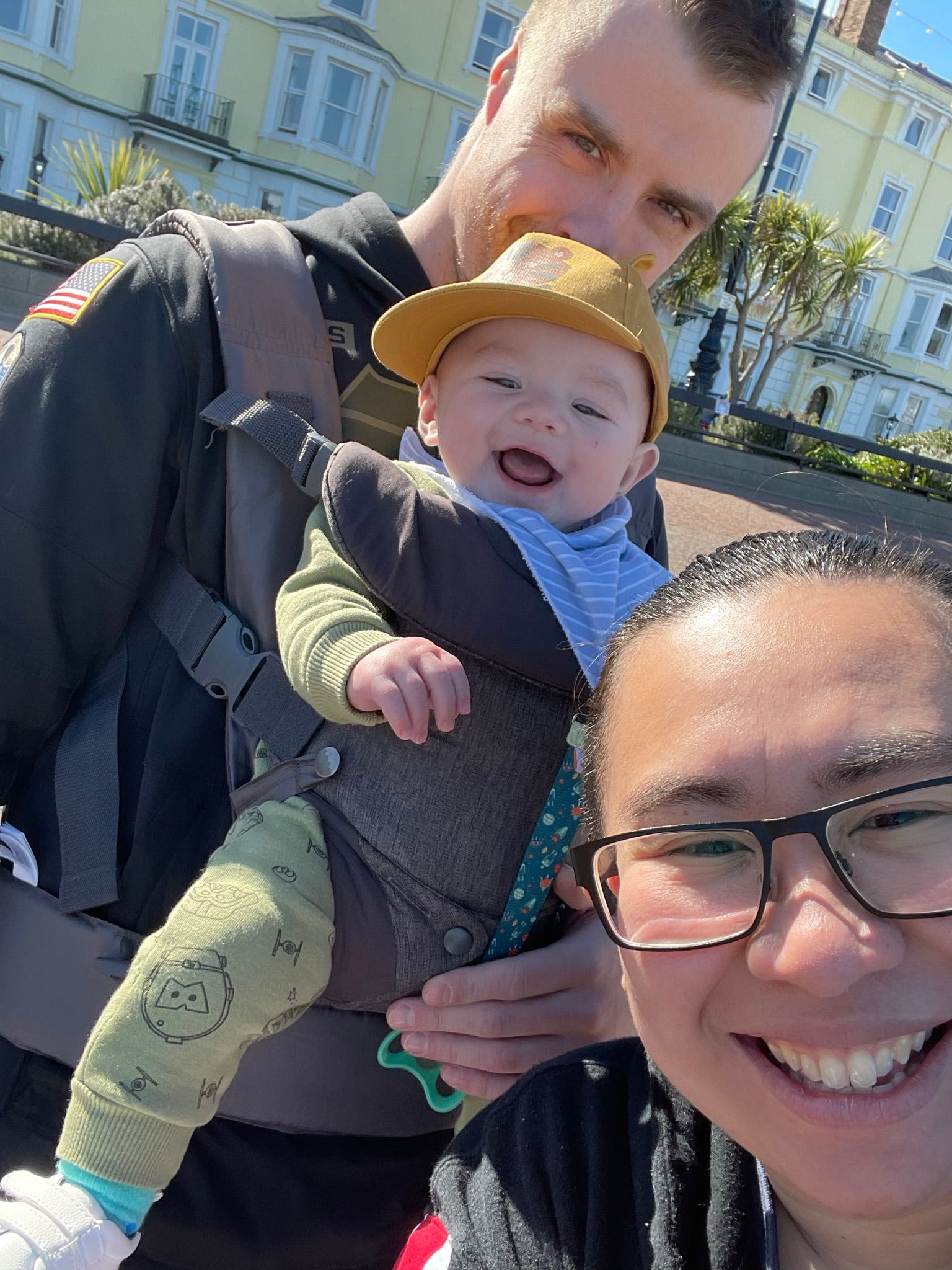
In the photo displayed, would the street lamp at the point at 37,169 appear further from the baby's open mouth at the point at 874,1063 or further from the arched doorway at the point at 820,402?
the baby's open mouth at the point at 874,1063

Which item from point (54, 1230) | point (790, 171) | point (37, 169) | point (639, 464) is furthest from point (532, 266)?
point (790, 171)

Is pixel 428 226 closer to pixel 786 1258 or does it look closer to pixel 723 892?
pixel 723 892

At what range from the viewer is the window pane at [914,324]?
143 ft

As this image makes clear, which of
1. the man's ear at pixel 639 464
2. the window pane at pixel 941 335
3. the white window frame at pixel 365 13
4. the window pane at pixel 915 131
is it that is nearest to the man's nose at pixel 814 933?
the man's ear at pixel 639 464

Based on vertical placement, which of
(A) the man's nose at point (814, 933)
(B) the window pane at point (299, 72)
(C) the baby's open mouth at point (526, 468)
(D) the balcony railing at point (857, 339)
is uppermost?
(B) the window pane at point (299, 72)

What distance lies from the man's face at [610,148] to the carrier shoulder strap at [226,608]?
505 mm

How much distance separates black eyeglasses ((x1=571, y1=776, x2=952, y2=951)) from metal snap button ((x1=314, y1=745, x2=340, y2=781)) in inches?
25.8

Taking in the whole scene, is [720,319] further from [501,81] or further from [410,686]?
[410,686]

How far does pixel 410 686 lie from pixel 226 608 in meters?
0.46

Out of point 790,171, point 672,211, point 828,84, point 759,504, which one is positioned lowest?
point 759,504

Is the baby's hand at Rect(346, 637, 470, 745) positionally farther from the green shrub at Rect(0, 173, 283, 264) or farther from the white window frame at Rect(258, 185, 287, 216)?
Answer: the white window frame at Rect(258, 185, 287, 216)

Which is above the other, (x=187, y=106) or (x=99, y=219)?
(x=187, y=106)

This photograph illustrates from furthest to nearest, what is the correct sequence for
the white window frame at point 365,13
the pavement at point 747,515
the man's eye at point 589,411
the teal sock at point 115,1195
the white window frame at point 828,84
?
the white window frame at point 828,84 → the white window frame at point 365,13 → the pavement at point 747,515 → the man's eye at point 589,411 → the teal sock at point 115,1195

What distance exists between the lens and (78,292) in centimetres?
196
